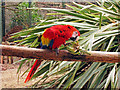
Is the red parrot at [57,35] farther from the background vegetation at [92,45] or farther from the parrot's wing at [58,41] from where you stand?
the background vegetation at [92,45]

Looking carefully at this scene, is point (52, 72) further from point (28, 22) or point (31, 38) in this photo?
point (28, 22)

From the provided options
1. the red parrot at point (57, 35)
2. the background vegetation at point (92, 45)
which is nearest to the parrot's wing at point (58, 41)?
the red parrot at point (57, 35)

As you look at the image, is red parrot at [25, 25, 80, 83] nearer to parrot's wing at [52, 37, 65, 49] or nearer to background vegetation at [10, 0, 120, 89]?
parrot's wing at [52, 37, 65, 49]

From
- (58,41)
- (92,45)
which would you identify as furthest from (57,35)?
(92,45)

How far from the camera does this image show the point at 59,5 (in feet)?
6.57

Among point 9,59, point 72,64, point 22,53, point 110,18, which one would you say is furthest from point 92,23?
point 9,59

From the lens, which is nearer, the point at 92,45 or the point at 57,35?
the point at 57,35

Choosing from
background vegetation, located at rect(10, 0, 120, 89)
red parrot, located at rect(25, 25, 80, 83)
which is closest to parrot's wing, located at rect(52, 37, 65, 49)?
red parrot, located at rect(25, 25, 80, 83)

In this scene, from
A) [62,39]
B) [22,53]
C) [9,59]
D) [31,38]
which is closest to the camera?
[22,53]

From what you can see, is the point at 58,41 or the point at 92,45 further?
the point at 92,45

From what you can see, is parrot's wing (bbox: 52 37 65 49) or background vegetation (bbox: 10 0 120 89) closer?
parrot's wing (bbox: 52 37 65 49)

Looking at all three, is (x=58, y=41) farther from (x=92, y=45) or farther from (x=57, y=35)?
(x=92, y=45)

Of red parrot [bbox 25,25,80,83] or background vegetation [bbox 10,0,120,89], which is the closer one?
red parrot [bbox 25,25,80,83]

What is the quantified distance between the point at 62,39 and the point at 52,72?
1.53 ft
